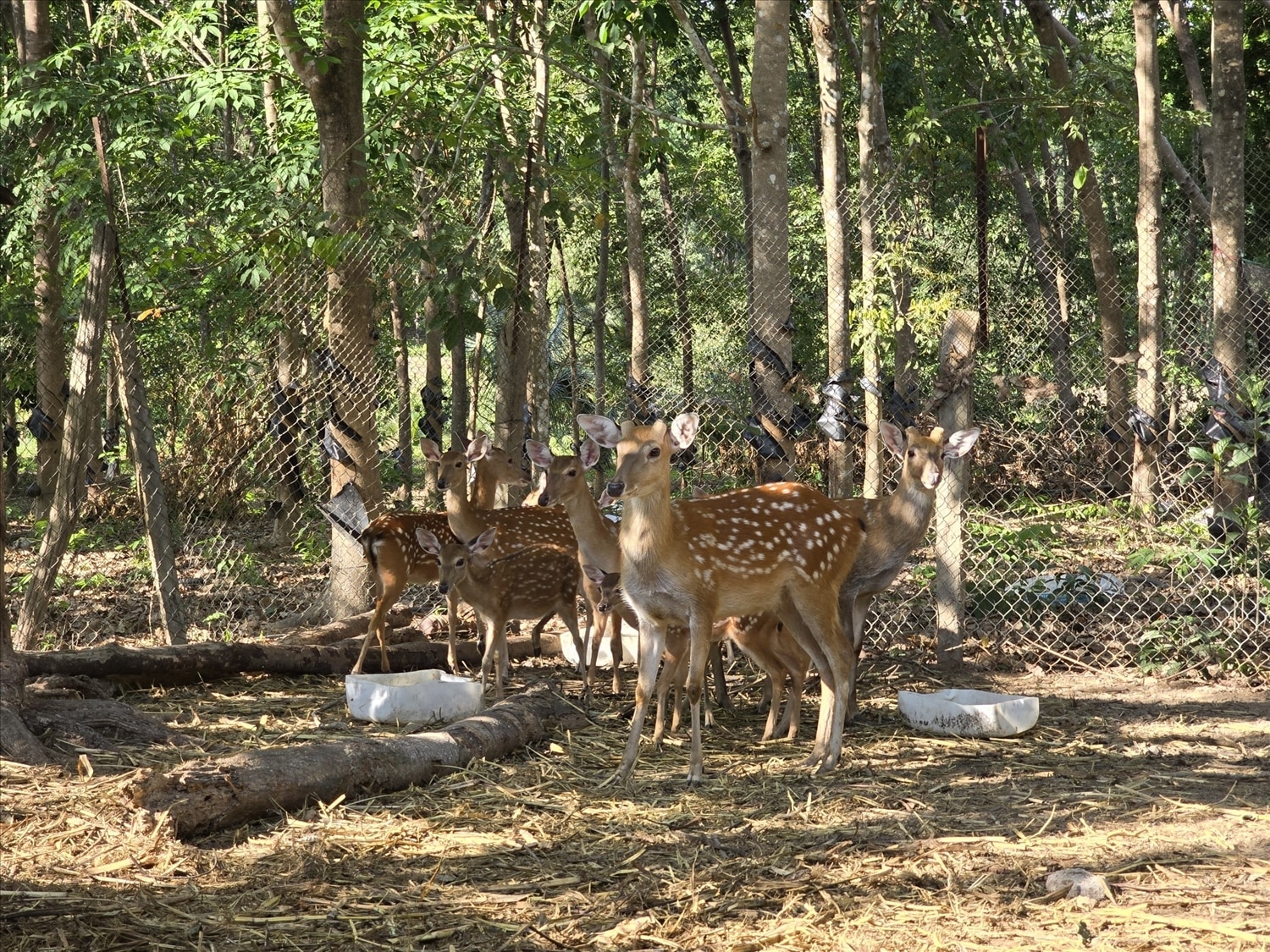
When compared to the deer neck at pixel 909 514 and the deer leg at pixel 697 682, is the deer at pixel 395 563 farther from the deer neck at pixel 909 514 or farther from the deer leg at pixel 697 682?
the deer neck at pixel 909 514

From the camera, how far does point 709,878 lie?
176 inches

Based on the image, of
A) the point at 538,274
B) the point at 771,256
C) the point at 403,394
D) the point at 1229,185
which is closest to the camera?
the point at 771,256

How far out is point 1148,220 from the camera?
11492 millimetres

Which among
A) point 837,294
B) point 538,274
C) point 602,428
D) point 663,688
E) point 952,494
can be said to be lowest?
point 663,688

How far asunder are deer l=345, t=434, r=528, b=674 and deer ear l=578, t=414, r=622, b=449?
7.24 ft

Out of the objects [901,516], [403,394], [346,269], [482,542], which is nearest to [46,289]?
[403,394]

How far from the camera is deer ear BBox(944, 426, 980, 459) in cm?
709

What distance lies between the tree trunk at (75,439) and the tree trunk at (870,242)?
4.79m

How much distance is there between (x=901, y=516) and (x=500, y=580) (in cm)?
239

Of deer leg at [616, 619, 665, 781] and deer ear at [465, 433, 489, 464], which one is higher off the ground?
deer ear at [465, 433, 489, 464]

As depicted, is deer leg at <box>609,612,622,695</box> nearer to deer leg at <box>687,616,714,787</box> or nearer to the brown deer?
the brown deer

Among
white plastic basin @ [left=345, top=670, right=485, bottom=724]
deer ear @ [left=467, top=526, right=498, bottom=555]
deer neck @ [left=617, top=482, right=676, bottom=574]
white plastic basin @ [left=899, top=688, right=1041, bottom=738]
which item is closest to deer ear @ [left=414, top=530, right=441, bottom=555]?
deer ear @ [left=467, top=526, right=498, bottom=555]

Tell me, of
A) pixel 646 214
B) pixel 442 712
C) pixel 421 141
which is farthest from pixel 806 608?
pixel 646 214

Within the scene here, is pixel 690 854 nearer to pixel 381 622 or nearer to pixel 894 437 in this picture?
pixel 894 437
